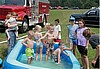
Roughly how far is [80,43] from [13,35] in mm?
2696

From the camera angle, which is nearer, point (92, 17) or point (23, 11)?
point (23, 11)

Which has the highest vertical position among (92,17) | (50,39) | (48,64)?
(50,39)

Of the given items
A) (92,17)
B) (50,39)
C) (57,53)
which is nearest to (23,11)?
(50,39)

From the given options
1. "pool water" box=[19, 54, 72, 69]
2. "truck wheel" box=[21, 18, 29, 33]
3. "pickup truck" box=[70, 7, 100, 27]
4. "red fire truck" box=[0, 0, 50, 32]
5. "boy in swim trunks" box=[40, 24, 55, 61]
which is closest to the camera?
"pool water" box=[19, 54, 72, 69]

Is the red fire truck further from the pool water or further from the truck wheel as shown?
the pool water

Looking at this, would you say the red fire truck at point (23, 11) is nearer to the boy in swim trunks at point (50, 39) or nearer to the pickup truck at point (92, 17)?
the pickup truck at point (92, 17)

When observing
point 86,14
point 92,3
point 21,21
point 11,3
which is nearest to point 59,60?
point 21,21

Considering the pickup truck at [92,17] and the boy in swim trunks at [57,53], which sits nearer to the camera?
the boy in swim trunks at [57,53]

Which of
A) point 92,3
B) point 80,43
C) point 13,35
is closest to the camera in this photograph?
point 80,43

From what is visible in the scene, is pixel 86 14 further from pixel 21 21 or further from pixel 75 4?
pixel 75 4

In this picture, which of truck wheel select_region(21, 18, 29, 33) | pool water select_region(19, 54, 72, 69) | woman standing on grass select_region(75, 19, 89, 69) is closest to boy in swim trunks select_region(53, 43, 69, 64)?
pool water select_region(19, 54, 72, 69)

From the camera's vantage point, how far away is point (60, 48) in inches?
345

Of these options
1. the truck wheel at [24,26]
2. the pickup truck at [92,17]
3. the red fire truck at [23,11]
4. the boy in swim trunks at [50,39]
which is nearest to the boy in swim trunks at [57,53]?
the boy in swim trunks at [50,39]

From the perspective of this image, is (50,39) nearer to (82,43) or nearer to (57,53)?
(57,53)
